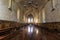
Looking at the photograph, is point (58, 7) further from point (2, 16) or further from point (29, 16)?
point (29, 16)

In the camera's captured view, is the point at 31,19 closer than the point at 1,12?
No

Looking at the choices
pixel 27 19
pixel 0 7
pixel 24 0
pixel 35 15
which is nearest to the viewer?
pixel 0 7

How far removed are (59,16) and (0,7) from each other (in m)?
4.41

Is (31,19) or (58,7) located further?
(31,19)

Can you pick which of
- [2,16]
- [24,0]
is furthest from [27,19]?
[2,16]

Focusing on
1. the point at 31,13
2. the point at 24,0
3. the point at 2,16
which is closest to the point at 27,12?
the point at 31,13

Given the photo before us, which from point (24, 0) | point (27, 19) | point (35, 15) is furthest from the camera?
point (27, 19)

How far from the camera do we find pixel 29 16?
29094 millimetres

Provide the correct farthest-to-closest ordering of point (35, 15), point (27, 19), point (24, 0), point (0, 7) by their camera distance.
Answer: point (27, 19) → point (35, 15) → point (24, 0) → point (0, 7)

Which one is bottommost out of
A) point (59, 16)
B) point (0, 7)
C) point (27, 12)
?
point (59, 16)

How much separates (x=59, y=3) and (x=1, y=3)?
4349mm

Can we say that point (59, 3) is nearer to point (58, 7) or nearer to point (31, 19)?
point (58, 7)

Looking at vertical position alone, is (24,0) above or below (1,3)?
above

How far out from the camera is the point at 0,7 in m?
7.73
